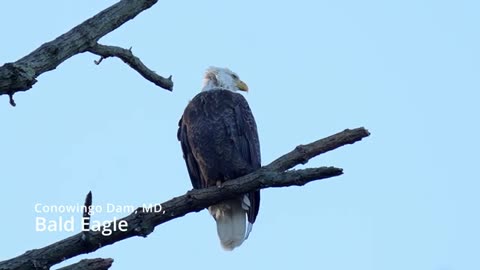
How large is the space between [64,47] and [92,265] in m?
0.98

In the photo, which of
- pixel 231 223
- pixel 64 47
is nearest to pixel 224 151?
pixel 231 223

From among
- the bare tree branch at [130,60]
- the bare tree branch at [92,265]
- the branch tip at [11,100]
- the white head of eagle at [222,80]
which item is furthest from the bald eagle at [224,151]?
the bare tree branch at [92,265]

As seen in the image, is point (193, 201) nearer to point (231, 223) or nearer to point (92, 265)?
point (92, 265)

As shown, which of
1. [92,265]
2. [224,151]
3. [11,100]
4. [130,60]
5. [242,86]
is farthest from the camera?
[242,86]

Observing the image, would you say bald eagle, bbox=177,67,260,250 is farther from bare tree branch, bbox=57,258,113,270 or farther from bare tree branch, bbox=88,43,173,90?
bare tree branch, bbox=57,258,113,270

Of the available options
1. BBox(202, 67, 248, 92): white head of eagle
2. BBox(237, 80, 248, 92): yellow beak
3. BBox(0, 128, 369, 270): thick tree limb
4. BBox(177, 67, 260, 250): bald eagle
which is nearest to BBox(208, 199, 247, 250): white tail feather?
BBox(177, 67, 260, 250): bald eagle

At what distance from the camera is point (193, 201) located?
464 cm

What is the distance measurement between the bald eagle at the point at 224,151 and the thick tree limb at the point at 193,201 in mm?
1894

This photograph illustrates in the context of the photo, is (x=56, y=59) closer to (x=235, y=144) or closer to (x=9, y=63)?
(x=9, y=63)

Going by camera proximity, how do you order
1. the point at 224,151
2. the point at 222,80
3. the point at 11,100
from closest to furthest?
the point at 11,100 < the point at 224,151 < the point at 222,80

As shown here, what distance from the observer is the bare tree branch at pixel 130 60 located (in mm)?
4371

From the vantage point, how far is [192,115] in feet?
23.2

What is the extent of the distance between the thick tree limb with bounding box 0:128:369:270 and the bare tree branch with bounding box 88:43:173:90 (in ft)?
1.89

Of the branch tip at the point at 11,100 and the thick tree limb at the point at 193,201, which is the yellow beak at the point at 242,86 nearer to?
the thick tree limb at the point at 193,201
